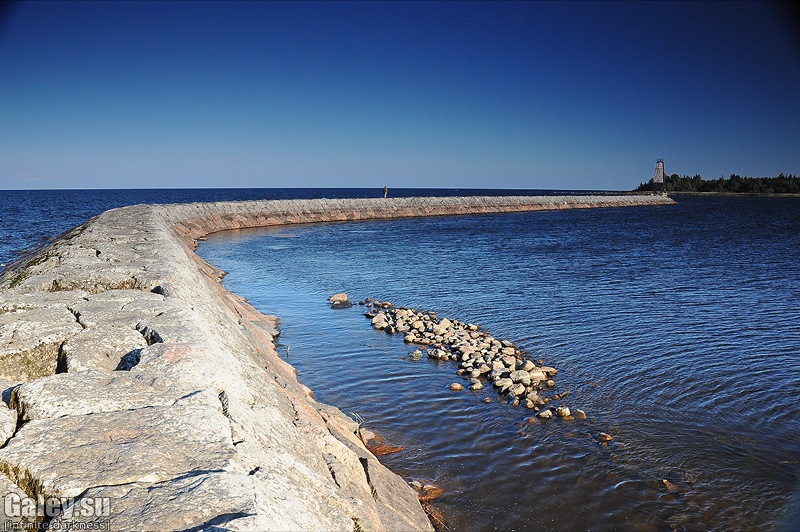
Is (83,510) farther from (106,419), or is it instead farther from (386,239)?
(386,239)

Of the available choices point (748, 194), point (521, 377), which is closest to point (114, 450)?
point (521, 377)

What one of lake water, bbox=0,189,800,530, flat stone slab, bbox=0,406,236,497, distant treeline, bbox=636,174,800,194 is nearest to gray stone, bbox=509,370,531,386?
lake water, bbox=0,189,800,530

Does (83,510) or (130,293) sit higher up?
(130,293)

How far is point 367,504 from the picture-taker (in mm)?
3561

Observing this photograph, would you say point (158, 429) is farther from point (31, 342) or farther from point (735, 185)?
point (735, 185)

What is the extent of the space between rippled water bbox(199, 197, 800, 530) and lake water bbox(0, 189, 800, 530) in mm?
28

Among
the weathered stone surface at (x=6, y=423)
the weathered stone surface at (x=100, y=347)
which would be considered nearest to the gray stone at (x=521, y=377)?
the weathered stone surface at (x=100, y=347)

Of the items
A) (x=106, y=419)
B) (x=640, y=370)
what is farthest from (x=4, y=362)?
(x=640, y=370)

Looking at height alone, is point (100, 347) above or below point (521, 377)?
above

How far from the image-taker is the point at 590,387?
25.3 feet

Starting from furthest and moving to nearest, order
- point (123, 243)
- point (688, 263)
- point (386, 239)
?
point (386, 239), point (688, 263), point (123, 243)

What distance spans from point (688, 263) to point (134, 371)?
22.4 metres

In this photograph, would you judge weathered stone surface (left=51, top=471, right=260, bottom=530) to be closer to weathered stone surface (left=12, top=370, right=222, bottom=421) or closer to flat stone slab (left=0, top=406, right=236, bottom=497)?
flat stone slab (left=0, top=406, right=236, bottom=497)

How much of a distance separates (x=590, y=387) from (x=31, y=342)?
23.6ft
